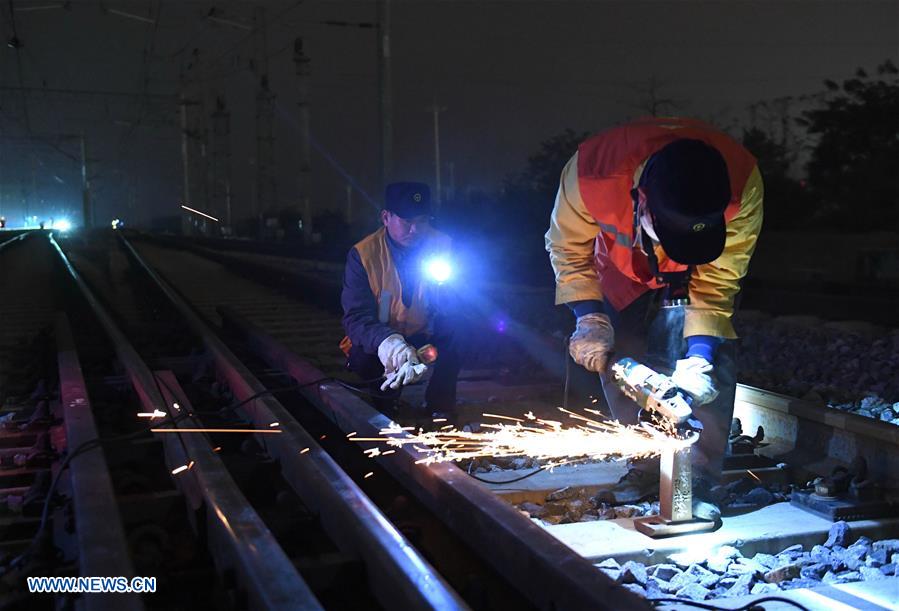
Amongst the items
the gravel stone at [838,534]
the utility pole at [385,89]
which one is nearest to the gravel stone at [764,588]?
the gravel stone at [838,534]

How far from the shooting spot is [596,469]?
4.67 m

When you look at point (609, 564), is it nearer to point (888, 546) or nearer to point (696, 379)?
point (696, 379)

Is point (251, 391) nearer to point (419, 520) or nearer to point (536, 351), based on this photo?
point (419, 520)

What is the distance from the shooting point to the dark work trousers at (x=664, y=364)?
392 cm

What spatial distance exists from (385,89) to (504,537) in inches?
675

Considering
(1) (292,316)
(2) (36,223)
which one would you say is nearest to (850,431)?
(1) (292,316)

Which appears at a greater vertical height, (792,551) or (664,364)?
(664,364)

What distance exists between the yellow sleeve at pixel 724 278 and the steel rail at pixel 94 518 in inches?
94.1

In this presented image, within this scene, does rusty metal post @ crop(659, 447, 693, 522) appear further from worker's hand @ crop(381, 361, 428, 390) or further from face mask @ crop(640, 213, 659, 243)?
worker's hand @ crop(381, 361, 428, 390)

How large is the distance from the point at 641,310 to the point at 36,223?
136 metres

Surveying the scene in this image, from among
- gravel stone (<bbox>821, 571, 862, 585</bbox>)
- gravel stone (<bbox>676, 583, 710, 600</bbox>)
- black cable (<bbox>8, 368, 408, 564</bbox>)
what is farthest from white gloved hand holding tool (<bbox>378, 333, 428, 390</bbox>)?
gravel stone (<bbox>821, 571, 862, 585</bbox>)

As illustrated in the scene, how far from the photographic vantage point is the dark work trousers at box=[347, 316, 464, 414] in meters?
5.43

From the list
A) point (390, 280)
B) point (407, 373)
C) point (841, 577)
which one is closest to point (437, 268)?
point (390, 280)

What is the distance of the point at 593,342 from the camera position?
3.83 metres
